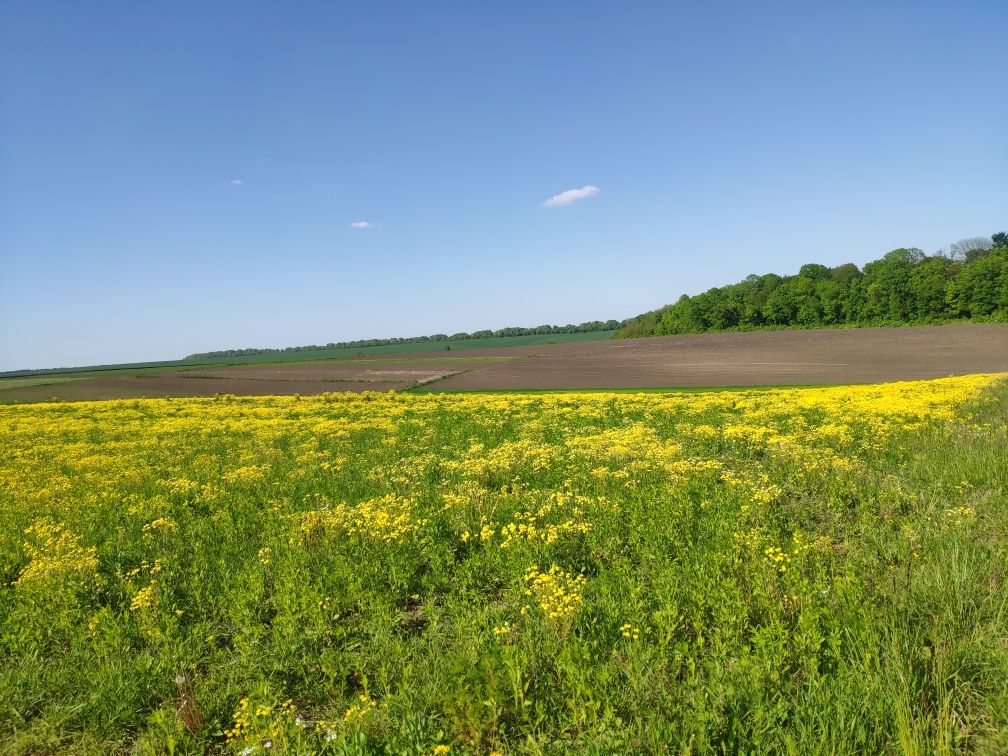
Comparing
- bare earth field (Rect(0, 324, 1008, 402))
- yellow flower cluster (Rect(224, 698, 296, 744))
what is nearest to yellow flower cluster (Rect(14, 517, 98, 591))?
yellow flower cluster (Rect(224, 698, 296, 744))

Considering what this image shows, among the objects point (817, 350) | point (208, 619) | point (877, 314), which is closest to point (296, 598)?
point (208, 619)

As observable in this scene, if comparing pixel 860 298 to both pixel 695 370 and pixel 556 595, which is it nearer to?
pixel 695 370

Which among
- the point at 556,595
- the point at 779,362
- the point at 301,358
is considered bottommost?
the point at 779,362

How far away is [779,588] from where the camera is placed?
202 inches

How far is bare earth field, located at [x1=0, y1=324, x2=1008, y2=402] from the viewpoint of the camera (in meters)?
43.1

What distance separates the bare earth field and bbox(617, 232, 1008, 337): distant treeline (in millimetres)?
22431

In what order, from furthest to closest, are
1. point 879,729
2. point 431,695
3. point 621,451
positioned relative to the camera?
point 621,451 → point 431,695 → point 879,729

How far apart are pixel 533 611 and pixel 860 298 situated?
114350 millimetres

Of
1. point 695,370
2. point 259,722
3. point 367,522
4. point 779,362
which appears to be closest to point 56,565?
point 367,522

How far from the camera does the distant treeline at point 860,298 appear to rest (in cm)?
8044

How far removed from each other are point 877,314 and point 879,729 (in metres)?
111

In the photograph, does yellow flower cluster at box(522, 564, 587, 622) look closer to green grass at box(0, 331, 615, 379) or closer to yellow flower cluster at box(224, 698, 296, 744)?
yellow flower cluster at box(224, 698, 296, 744)

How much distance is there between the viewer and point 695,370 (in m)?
49.9

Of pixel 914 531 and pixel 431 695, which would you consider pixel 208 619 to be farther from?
pixel 914 531
